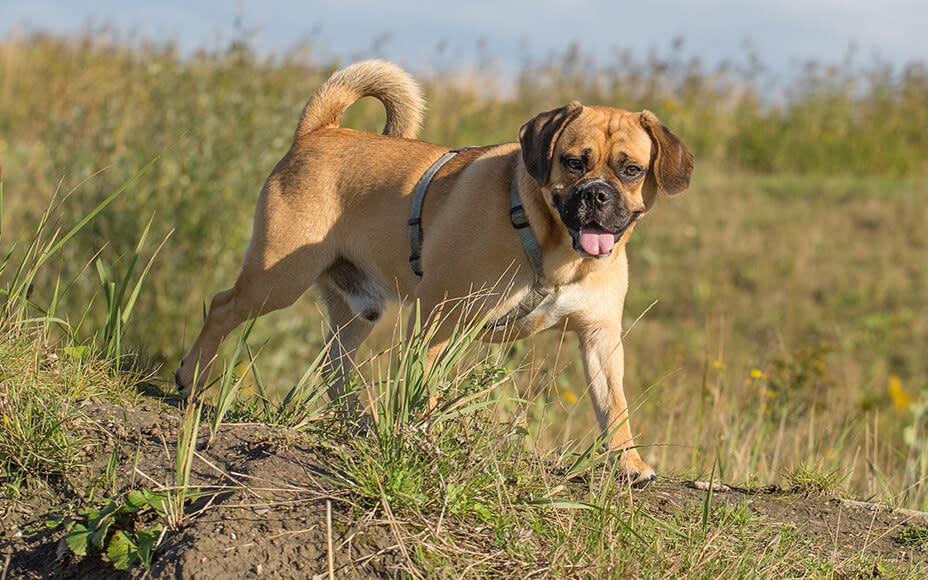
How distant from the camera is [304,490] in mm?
2652

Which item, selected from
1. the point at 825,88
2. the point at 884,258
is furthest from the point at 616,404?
the point at 825,88

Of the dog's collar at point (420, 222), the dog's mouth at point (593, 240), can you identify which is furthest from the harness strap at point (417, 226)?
the dog's mouth at point (593, 240)

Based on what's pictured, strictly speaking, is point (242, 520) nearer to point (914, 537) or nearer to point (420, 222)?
point (420, 222)

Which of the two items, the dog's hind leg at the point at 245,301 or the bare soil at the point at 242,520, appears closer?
the bare soil at the point at 242,520

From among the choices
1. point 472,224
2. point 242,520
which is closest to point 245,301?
point 472,224

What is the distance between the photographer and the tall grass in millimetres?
5406

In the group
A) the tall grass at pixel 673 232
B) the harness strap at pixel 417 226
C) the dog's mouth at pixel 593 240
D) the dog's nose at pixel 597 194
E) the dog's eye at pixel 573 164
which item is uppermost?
the dog's eye at pixel 573 164

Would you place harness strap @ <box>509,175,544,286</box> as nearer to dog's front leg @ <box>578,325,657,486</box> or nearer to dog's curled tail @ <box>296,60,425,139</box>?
dog's front leg @ <box>578,325,657,486</box>

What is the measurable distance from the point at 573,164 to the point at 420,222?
0.81 meters

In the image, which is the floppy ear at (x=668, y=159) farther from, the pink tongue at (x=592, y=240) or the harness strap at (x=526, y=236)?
the harness strap at (x=526, y=236)

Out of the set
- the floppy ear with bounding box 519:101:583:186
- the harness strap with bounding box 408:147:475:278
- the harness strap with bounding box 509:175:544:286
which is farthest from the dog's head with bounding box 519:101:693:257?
the harness strap with bounding box 408:147:475:278

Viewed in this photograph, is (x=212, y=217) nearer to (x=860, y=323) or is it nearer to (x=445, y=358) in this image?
(x=445, y=358)

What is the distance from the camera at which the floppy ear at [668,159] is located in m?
4.02

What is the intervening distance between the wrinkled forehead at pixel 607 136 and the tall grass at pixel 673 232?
0.97 metres
